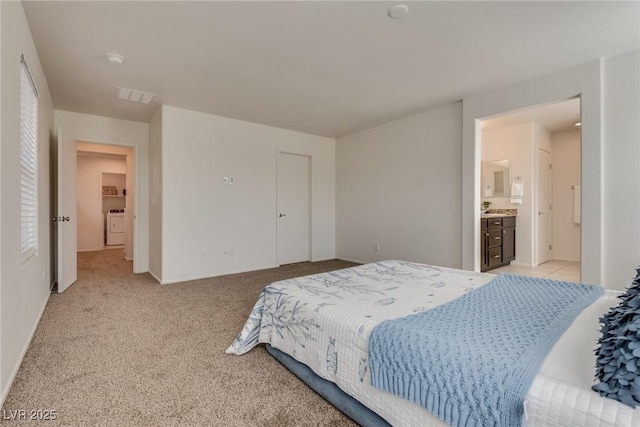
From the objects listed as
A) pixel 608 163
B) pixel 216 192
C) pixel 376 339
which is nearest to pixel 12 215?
pixel 376 339

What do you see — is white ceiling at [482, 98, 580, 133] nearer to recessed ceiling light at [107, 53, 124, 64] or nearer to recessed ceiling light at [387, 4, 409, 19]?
recessed ceiling light at [387, 4, 409, 19]

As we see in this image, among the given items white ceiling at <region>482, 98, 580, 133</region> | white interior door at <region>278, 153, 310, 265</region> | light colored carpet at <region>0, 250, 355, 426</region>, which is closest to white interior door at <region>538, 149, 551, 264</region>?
white ceiling at <region>482, 98, 580, 133</region>

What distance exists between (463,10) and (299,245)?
448cm

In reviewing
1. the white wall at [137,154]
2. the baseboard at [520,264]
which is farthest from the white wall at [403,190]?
the white wall at [137,154]

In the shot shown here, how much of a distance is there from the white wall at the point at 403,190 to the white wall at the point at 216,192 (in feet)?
3.84

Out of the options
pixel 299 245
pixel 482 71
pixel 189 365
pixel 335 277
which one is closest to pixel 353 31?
pixel 482 71

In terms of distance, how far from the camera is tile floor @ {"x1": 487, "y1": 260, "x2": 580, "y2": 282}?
4457 millimetres

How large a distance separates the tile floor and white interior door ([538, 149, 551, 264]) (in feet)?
0.84

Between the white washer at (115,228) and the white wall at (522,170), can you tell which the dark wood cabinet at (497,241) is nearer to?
the white wall at (522,170)

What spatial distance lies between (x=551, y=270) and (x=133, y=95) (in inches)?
258

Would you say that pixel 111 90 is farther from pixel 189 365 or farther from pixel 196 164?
pixel 189 365

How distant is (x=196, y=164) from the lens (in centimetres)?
451

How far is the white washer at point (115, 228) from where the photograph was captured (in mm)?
7946

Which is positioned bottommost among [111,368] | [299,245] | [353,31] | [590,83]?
[111,368]
